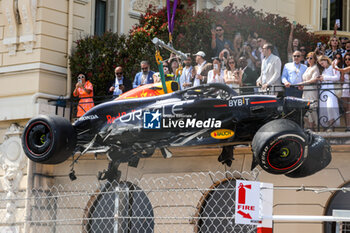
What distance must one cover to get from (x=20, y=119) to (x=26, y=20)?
198 centimetres

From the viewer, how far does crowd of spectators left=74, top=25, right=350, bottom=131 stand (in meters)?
11.6

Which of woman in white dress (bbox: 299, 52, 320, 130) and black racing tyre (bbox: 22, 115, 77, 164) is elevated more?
woman in white dress (bbox: 299, 52, 320, 130)

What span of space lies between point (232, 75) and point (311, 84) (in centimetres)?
129

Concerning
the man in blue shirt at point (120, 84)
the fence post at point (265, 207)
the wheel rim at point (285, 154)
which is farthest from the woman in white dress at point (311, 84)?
the fence post at point (265, 207)

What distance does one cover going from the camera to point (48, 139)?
9695 millimetres

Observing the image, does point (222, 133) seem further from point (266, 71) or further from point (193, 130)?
point (266, 71)

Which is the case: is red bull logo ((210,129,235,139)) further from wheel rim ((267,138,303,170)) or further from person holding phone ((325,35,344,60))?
person holding phone ((325,35,344,60))

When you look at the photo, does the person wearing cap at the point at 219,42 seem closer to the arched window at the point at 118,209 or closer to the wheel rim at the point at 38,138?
the arched window at the point at 118,209

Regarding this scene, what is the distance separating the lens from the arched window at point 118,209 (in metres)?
5.84

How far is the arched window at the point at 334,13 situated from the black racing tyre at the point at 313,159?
370 inches

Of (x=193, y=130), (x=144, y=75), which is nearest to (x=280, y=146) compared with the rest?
(x=193, y=130)

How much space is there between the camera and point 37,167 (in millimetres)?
14086

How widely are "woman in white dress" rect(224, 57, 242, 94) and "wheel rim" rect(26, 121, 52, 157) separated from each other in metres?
3.38

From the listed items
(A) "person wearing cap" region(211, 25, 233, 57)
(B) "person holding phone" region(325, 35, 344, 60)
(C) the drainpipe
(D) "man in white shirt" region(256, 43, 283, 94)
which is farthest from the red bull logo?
(C) the drainpipe
